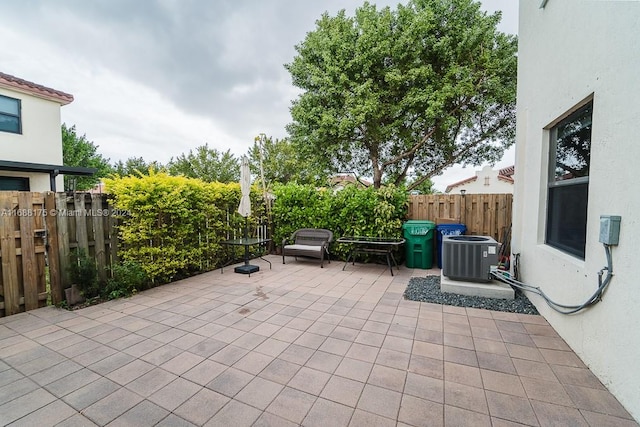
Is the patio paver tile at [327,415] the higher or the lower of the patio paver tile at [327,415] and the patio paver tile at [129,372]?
the higher

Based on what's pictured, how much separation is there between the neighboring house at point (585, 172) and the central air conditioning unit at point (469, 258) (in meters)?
0.47

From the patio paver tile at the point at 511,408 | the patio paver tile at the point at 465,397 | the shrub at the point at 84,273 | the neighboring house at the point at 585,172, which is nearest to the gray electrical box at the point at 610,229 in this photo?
the neighboring house at the point at 585,172

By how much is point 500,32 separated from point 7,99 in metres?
15.9

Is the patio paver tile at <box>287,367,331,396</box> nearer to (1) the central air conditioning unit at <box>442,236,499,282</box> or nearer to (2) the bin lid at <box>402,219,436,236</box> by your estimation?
(1) the central air conditioning unit at <box>442,236,499,282</box>

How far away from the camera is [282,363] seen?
2232 millimetres

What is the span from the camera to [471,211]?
563 centimetres

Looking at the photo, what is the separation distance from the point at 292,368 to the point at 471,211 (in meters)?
5.09

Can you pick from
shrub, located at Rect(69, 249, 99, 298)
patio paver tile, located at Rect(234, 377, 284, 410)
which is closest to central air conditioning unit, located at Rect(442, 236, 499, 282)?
patio paver tile, located at Rect(234, 377, 284, 410)

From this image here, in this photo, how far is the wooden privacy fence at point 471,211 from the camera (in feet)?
17.8

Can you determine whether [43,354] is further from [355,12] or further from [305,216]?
[355,12]

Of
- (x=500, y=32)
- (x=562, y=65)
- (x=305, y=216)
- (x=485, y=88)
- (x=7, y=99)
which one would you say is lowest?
(x=305, y=216)

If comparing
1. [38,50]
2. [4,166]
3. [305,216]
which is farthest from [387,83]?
[4,166]

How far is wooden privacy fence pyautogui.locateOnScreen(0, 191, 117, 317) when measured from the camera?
10.7 ft

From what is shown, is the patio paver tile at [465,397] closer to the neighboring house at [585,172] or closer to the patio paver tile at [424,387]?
the patio paver tile at [424,387]
